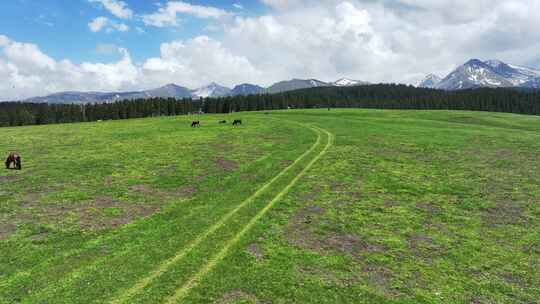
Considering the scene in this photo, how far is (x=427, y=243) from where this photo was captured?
1527 centimetres

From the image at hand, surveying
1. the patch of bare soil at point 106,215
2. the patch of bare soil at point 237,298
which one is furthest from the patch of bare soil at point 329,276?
the patch of bare soil at point 106,215

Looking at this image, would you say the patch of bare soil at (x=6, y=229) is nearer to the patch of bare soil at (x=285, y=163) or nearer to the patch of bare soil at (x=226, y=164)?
the patch of bare soil at (x=226, y=164)

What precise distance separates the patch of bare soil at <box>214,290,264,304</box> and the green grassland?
5 cm

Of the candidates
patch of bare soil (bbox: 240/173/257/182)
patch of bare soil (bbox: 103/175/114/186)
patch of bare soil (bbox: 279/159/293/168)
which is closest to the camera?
patch of bare soil (bbox: 103/175/114/186)

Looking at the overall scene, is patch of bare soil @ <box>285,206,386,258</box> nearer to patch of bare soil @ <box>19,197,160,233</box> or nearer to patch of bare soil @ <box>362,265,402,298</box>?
patch of bare soil @ <box>362,265,402,298</box>

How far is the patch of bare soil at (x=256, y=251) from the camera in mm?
13383

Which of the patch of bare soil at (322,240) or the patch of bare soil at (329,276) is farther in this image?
the patch of bare soil at (322,240)

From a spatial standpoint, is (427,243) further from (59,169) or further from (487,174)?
(59,169)

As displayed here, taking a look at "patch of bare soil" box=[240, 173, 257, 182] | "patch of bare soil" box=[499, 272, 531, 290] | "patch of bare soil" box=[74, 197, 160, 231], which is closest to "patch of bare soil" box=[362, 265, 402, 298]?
"patch of bare soil" box=[499, 272, 531, 290]

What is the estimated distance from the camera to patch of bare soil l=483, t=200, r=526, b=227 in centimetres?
1780

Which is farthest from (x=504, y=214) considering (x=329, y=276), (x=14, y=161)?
(x=14, y=161)

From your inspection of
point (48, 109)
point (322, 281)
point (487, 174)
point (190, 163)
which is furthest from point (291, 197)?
point (48, 109)

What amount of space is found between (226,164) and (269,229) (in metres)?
14.4

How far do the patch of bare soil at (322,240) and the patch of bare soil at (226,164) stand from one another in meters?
11.8
